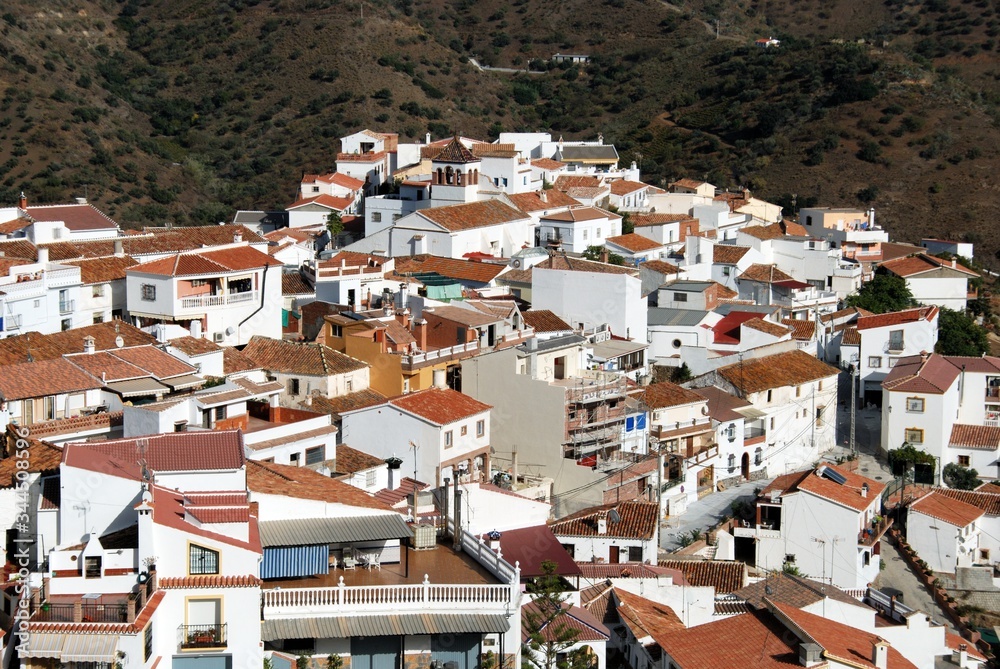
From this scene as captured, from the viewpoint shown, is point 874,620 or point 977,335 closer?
point 874,620

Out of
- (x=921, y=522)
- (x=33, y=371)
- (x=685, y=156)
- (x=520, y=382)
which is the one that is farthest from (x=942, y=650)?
(x=685, y=156)

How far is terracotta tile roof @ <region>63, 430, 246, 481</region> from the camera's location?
17844 mm

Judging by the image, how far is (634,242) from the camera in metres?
48.0

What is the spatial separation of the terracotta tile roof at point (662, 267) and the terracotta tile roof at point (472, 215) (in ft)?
14.7

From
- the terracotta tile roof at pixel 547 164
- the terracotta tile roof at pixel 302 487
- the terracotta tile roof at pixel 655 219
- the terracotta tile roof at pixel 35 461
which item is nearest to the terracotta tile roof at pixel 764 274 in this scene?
the terracotta tile roof at pixel 655 219

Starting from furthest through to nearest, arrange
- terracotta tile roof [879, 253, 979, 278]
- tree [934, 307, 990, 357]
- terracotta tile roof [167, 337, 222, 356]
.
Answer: terracotta tile roof [879, 253, 979, 278], tree [934, 307, 990, 357], terracotta tile roof [167, 337, 222, 356]

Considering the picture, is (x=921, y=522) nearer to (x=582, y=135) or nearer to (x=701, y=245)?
(x=701, y=245)

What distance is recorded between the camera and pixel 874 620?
25469 mm

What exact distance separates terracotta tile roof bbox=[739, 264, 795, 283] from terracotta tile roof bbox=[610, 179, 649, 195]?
905 cm

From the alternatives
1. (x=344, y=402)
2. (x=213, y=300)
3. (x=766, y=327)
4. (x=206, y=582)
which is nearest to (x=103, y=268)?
(x=213, y=300)

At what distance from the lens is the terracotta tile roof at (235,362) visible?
30016 mm

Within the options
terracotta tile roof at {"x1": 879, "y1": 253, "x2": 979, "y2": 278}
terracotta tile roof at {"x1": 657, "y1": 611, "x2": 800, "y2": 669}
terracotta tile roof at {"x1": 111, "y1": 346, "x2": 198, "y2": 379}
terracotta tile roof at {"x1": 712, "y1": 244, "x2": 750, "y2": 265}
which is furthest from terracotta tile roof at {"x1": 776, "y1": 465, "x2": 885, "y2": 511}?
terracotta tile roof at {"x1": 879, "y1": 253, "x2": 979, "y2": 278}

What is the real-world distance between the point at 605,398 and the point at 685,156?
45.0 metres

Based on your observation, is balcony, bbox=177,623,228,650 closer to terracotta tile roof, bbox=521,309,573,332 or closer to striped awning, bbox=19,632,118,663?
striped awning, bbox=19,632,118,663
